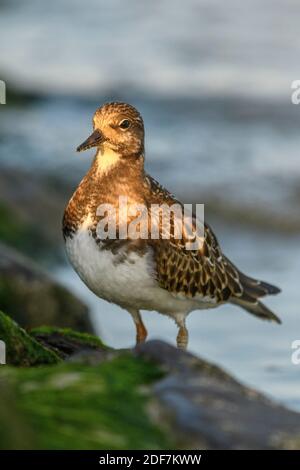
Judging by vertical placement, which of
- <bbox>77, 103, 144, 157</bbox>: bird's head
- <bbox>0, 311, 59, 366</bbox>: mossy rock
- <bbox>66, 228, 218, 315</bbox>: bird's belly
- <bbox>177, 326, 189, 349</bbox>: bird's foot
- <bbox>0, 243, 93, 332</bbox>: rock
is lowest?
<bbox>0, 311, 59, 366</bbox>: mossy rock

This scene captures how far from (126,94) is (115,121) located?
11.9m

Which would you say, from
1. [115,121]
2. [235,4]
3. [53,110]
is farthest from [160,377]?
[235,4]

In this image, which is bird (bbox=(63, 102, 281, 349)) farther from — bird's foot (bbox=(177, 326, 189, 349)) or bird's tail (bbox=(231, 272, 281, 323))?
bird's tail (bbox=(231, 272, 281, 323))

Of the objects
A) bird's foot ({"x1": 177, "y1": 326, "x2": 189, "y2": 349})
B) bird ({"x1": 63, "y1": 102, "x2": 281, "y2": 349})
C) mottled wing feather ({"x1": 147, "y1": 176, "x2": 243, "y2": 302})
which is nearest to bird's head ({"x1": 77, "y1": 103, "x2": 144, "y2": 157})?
bird ({"x1": 63, "y1": 102, "x2": 281, "y2": 349})

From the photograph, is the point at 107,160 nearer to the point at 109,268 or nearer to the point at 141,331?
the point at 109,268

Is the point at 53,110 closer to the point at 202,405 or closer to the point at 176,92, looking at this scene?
the point at 176,92

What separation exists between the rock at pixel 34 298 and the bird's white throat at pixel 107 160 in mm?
1969

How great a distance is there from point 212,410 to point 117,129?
249 cm

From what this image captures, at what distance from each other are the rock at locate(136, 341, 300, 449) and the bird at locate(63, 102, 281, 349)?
56.9 inches

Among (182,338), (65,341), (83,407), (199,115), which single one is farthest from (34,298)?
(199,115)

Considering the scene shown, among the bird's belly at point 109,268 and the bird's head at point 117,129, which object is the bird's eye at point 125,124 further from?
the bird's belly at point 109,268

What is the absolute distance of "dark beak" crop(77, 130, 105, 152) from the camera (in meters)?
6.61
